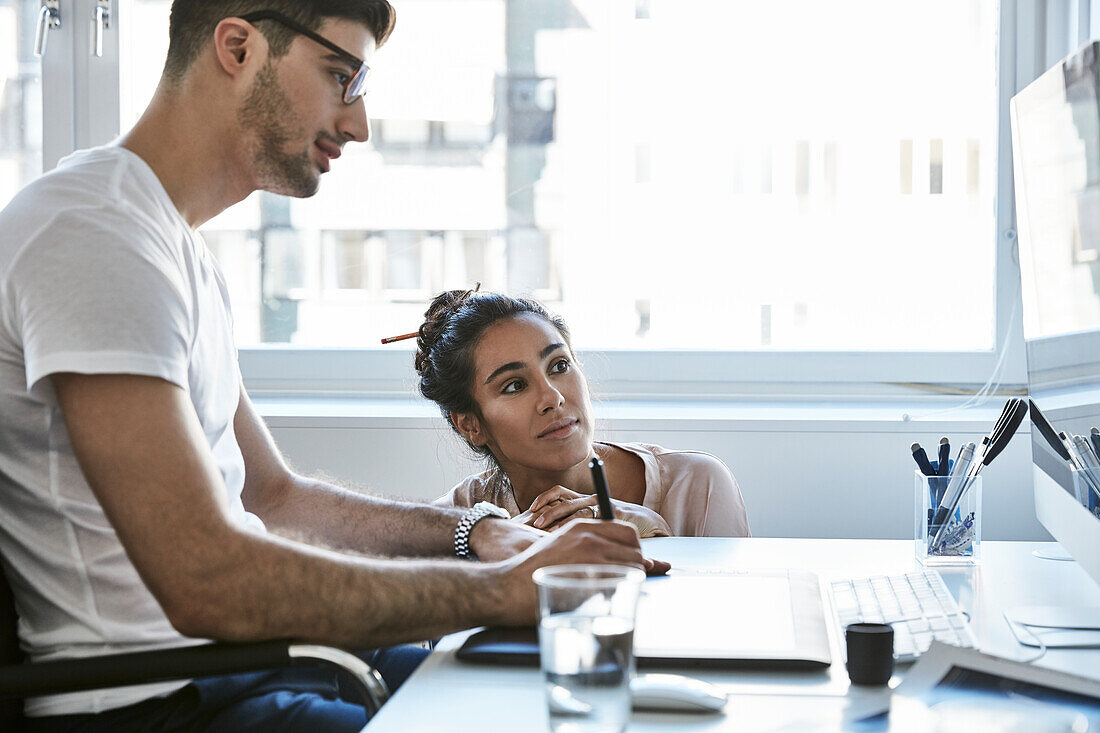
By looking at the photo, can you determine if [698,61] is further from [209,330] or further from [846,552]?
[209,330]

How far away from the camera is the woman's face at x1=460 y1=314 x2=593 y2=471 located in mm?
1842

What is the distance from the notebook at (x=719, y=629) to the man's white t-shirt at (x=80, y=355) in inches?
15.0

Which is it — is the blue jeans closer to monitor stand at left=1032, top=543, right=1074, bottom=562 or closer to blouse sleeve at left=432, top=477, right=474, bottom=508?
blouse sleeve at left=432, top=477, right=474, bottom=508

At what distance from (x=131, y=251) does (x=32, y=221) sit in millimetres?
112

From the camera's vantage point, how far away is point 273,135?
1354mm

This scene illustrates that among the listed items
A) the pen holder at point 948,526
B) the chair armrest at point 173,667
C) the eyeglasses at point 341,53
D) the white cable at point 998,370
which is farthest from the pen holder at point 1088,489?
the white cable at point 998,370

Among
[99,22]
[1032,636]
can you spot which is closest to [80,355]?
[1032,636]

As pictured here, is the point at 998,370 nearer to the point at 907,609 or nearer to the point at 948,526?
the point at 948,526

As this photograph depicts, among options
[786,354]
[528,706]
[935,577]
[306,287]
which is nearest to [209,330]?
[528,706]

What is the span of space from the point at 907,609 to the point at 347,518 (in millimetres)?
827

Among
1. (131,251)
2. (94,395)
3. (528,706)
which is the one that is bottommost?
(528,706)

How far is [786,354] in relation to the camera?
2.40 m

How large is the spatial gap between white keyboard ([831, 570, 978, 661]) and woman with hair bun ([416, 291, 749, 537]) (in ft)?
1.71

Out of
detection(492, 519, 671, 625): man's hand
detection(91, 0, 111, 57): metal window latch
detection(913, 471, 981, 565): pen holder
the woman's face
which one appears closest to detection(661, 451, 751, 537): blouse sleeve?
the woman's face
